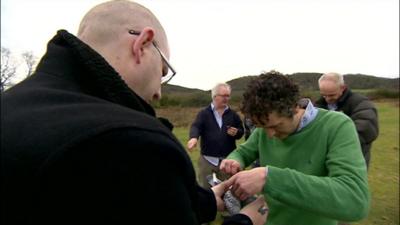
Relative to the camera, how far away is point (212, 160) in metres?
7.58

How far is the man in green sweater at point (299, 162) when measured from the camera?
2246mm

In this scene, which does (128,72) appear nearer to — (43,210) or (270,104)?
(43,210)

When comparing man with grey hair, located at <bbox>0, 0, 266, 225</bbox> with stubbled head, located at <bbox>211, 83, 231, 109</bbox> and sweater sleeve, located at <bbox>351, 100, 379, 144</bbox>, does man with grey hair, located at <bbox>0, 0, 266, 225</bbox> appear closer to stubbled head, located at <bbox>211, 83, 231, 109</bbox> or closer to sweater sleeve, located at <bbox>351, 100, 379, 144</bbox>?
sweater sleeve, located at <bbox>351, 100, 379, 144</bbox>

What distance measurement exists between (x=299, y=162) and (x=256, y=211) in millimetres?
620

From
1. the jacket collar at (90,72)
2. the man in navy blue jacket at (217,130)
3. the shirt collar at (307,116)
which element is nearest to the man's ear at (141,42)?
the jacket collar at (90,72)

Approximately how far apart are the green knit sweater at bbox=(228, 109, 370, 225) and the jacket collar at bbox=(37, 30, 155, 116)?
1.19 m

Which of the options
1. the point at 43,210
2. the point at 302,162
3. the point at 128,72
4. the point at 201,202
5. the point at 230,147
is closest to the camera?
the point at 43,210

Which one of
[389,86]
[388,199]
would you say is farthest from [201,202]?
[389,86]

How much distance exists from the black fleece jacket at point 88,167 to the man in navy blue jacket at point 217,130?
6.24m

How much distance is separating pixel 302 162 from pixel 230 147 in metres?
4.93

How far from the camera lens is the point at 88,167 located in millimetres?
1021

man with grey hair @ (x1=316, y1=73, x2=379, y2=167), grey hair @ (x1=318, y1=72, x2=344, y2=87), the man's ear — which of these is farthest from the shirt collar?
grey hair @ (x1=318, y1=72, x2=344, y2=87)

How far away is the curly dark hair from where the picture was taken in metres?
2.53

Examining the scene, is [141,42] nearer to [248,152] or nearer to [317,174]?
[317,174]
